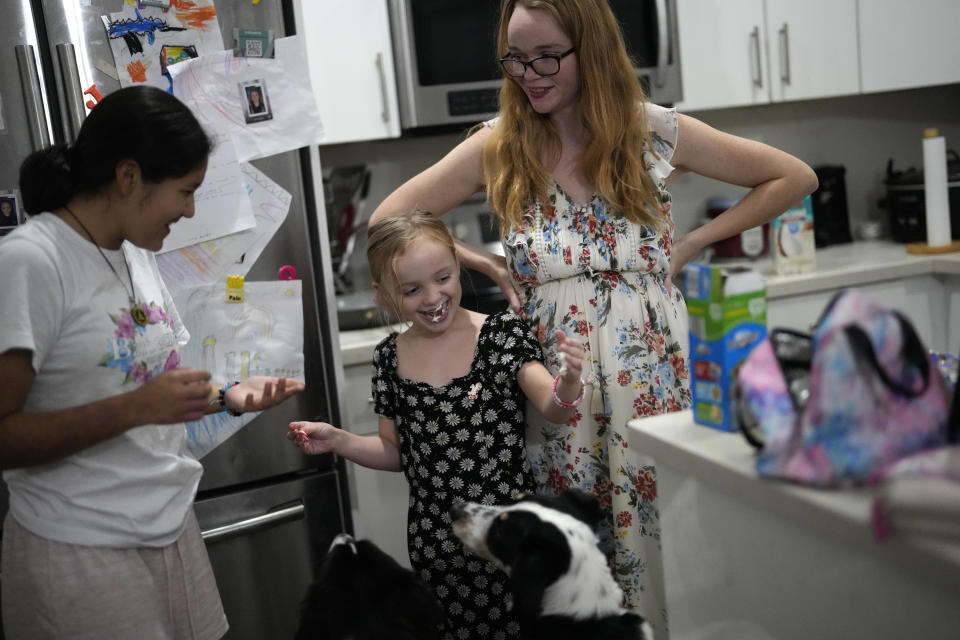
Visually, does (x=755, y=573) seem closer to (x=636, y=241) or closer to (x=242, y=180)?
(x=636, y=241)

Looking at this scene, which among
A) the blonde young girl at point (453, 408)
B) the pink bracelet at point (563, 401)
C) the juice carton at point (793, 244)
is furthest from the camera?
the juice carton at point (793, 244)

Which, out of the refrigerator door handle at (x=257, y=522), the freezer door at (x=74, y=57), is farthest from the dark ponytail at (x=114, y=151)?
the refrigerator door handle at (x=257, y=522)

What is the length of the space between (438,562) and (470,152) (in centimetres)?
77

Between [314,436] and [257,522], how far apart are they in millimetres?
498

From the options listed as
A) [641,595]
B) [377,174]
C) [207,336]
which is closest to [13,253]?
[207,336]

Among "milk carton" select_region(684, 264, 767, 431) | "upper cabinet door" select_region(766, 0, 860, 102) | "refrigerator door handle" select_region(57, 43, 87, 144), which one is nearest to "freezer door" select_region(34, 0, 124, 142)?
"refrigerator door handle" select_region(57, 43, 87, 144)

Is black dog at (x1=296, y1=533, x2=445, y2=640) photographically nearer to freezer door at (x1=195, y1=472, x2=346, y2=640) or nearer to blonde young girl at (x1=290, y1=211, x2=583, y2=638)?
blonde young girl at (x1=290, y1=211, x2=583, y2=638)

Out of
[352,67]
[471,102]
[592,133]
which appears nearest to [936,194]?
[471,102]

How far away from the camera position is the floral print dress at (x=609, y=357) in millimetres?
1607

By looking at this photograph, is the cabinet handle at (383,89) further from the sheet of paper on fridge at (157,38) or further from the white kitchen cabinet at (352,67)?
the sheet of paper on fridge at (157,38)

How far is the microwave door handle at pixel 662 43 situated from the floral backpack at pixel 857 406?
6.17ft

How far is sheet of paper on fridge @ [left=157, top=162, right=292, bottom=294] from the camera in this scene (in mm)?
1923

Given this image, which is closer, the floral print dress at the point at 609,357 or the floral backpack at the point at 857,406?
the floral backpack at the point at 857,406

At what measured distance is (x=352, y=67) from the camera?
239 centimetres
